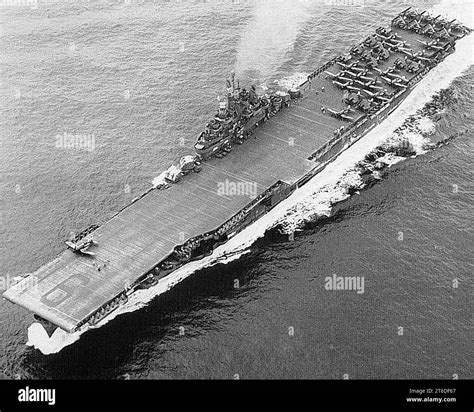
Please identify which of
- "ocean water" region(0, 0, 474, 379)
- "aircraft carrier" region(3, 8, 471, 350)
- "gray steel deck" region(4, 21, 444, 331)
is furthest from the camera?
"aircraft carrier" region(3, 8, 471, 350)

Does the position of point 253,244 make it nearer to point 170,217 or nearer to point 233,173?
point 170,217

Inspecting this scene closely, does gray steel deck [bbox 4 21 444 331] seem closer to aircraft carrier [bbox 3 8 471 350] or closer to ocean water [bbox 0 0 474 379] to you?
aircraft carrier [bbox 3 8 471 350]

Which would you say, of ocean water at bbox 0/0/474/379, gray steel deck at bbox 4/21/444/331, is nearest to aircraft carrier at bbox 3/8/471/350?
gray steel deck at bbox 4/21/444/331

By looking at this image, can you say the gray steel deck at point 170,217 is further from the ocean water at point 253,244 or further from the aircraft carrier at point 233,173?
the ocean water at point 253,244

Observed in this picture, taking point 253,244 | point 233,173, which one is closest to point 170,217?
point 253,244

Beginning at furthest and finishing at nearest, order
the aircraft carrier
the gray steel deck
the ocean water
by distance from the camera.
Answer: the aircraft carrier, the gray steel deck, the ocean water

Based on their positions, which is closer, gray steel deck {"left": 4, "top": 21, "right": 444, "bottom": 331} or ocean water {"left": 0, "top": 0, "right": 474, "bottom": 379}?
ocean water {"left": 0, "top": 0, "right": 474, "bottom": 379}
